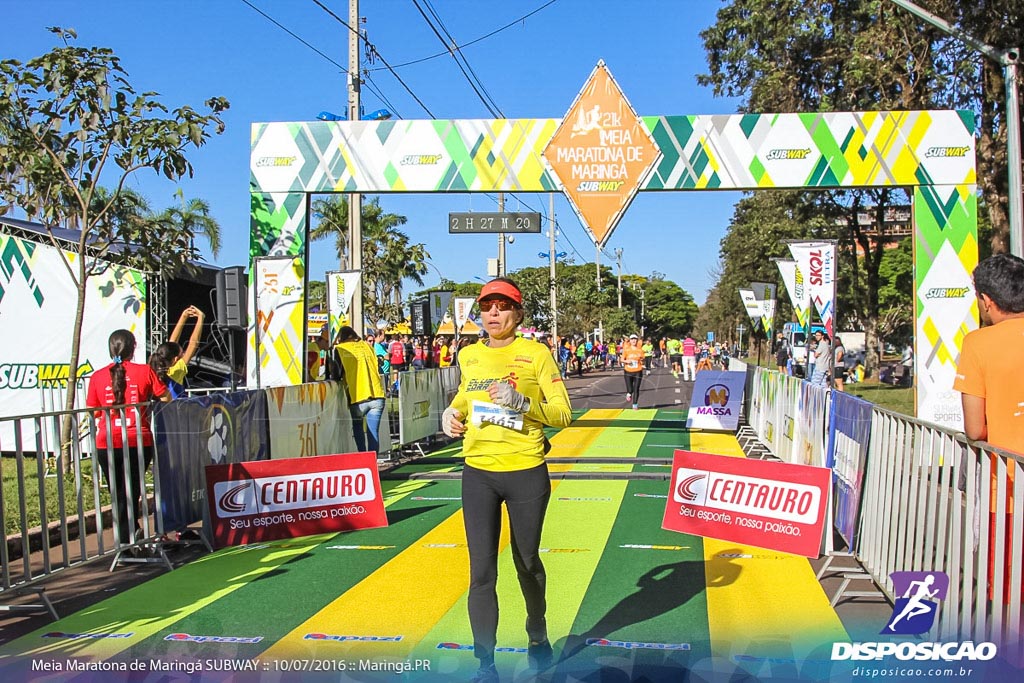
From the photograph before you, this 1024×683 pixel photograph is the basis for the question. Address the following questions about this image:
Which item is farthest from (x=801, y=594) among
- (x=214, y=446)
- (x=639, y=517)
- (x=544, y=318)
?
(x=544, y=318)

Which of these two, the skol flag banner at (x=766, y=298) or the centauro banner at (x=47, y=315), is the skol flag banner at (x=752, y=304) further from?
the centauro banner at (x=47, y=315)

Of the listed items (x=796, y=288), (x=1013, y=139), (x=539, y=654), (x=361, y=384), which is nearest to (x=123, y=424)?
(x=539, y=654)

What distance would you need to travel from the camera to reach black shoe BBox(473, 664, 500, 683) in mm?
4406

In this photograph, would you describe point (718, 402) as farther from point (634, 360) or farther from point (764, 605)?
point (764, 605)

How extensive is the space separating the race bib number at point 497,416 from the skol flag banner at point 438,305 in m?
20.3

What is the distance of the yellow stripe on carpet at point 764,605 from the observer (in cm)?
528

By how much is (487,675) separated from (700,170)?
9.12m

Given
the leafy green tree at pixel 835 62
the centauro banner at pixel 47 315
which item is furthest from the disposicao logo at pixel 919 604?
the leafy green tree at pixel 835 62

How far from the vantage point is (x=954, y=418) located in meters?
12.2

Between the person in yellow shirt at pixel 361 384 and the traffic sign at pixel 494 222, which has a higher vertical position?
the traffic sign at pixel 494 222

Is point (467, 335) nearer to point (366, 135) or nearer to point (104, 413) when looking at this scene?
point (366, 135)

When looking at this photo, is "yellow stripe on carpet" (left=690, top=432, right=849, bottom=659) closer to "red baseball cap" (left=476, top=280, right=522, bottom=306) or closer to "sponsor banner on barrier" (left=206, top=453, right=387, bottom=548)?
"red baseball cap" (left=476, top=280, right=522, bottom=306)

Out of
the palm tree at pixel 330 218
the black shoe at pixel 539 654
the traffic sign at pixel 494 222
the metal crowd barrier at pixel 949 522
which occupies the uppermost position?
the palm tree at pixel 330 218

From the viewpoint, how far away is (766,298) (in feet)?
87.6
